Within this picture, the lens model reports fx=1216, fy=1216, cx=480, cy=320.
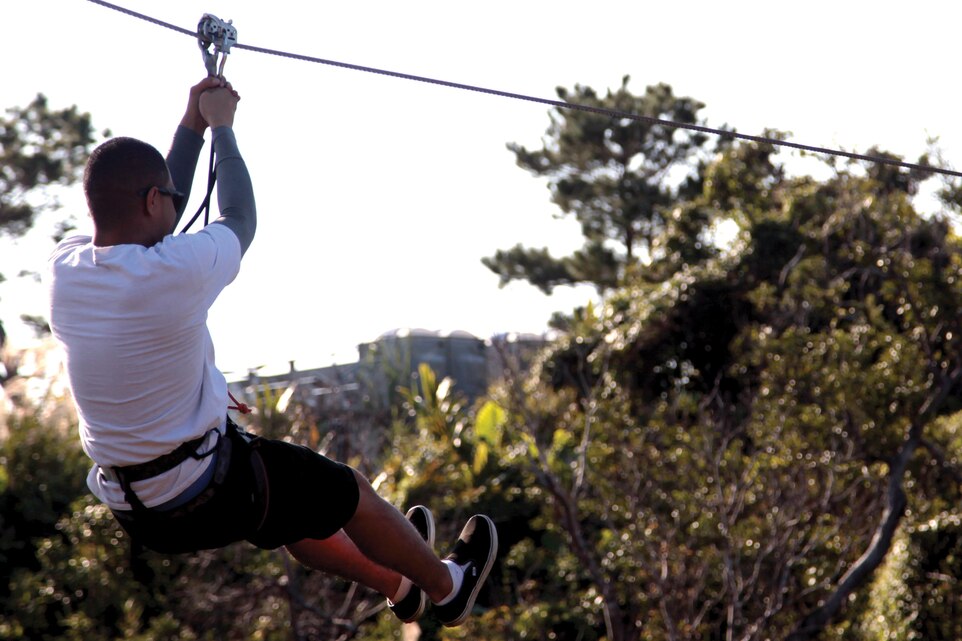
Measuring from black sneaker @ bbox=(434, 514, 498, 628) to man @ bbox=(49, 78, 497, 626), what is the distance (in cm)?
21

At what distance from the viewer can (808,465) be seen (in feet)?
26.3

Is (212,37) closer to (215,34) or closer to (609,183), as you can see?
(215,34)

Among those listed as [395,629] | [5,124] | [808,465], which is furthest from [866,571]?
[5,124]

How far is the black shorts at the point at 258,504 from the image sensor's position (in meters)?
3.12

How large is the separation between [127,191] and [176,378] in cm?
47

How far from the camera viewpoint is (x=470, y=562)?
12.4ft

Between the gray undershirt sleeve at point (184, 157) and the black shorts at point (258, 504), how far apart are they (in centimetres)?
72

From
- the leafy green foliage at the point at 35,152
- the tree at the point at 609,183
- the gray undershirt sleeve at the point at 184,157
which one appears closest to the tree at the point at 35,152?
the leafy green foliage at the point at 35,152

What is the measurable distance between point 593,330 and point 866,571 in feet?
23.2

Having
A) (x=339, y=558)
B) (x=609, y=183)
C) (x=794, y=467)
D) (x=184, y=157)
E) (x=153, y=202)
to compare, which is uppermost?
(x=609, y=183)

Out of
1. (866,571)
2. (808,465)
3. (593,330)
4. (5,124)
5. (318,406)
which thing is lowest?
(866,571)

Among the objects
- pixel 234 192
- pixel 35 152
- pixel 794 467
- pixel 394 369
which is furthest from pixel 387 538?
pixel 35 152

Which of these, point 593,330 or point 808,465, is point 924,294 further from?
point 593,330

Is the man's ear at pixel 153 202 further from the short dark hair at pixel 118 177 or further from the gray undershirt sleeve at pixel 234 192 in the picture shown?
the gray undershirt sleeve at pixel 234 192
